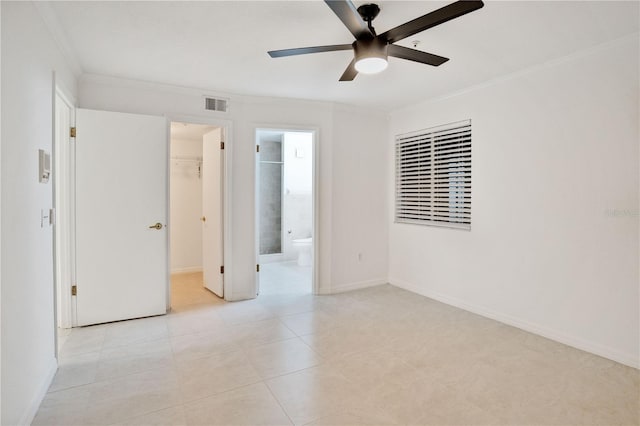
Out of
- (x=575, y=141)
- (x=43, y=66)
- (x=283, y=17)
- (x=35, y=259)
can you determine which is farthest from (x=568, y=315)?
(x=43, y=66)

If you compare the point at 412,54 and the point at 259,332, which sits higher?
the point at 412,54

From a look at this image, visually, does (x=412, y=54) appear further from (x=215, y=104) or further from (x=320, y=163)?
(x=215, y=104)

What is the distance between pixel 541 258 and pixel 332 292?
234 centimetres

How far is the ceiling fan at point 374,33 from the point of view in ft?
5.84

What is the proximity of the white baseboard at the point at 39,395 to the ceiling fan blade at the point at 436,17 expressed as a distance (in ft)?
9.53

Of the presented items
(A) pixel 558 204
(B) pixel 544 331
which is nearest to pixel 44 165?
(A) pixel 558 204

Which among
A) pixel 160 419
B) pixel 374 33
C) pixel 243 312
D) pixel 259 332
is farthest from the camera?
pixel 243 312

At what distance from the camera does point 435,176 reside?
4.27m

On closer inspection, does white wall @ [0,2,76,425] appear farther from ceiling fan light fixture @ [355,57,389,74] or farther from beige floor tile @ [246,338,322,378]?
ceiling fan light fixture @ [355,57,389,74]

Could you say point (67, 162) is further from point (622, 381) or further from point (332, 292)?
point (622, 381)

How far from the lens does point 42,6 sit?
214 cm

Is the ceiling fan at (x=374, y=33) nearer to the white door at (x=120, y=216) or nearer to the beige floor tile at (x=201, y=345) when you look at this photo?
the white door at (x=120, y=216)

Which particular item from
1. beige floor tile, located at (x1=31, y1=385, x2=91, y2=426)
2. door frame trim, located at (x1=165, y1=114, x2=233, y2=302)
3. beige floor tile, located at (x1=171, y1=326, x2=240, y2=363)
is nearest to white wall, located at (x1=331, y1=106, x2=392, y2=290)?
door frame trim, located at (x1=165, y1=114, x2=233, y2=302)

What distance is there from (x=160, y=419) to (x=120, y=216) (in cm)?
214
